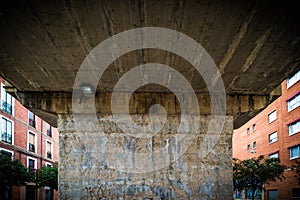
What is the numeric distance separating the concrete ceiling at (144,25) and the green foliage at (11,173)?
14835 mm

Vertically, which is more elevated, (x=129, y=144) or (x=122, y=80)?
(x=122, y=80)

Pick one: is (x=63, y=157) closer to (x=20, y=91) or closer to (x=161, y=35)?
(x=20, y=91)

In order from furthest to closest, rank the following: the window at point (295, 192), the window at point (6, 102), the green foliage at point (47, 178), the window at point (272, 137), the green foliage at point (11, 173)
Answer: the window at point (272, 137) → the window at point (295, 192) → the green foliage at point (47, 178) → the window at point (6, 102) → the green foliage at point (11, 173)

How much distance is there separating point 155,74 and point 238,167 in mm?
20816

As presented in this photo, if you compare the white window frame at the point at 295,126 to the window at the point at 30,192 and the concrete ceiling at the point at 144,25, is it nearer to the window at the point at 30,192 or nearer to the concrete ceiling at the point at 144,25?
the concrete ceiling at the point at 144,25

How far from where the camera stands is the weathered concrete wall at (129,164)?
8438 millimetres

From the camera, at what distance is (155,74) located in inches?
300

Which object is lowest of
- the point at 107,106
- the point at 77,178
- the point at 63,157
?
the point at 77,178

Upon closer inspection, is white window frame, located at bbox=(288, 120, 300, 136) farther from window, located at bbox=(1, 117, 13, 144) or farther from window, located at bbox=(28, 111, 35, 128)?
window, located at bbox=(28, 111, 35, 128)

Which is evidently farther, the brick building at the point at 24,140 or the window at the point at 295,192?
the window at the point at 295,192

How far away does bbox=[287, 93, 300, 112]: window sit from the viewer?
27450 millimetres

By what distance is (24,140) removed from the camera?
29.4 metres

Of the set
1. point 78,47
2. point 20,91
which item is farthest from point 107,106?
point 78,47

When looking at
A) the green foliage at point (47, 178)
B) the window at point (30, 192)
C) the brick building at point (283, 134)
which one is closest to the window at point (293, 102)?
the brick building at point (283, 134)
